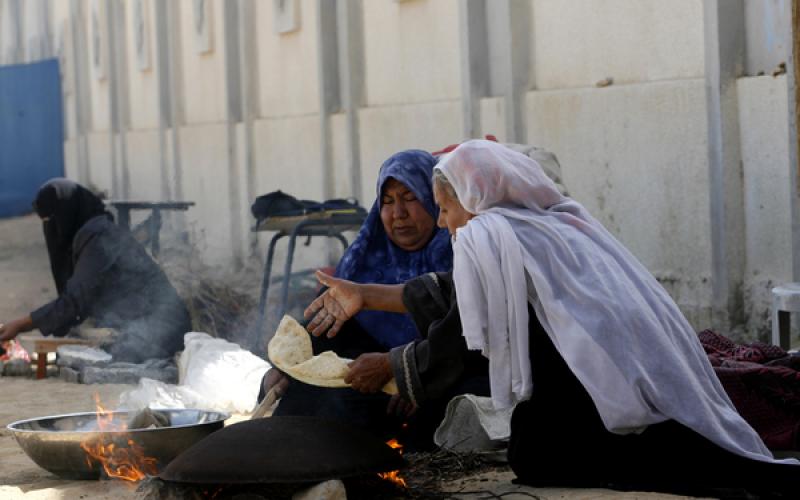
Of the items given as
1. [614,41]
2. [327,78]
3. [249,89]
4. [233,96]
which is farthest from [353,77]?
[614,41]

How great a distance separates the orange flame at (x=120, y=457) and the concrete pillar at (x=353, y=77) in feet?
23.3

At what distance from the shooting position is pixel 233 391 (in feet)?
23.6

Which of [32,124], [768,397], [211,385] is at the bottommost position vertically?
[211,385]

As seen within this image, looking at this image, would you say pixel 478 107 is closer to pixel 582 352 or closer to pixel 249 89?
pixel 249 89

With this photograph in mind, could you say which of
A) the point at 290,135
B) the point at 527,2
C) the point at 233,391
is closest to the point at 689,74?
the point at 527,2

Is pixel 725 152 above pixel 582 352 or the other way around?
above

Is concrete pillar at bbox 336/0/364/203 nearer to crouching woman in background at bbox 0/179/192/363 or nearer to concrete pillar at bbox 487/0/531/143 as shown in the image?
concrete pillar at bbox 487/0/531/143

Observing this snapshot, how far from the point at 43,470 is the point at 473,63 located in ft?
17.5

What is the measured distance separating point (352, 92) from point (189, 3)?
19.6ft

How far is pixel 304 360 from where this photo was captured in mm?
5152

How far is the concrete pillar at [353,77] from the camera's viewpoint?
481 inches

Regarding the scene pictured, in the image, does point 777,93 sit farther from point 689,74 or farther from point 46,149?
point 46,149

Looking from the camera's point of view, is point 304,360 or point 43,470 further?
point 43,470

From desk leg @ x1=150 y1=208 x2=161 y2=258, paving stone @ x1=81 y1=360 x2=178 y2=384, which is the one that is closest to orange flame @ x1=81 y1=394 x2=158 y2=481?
paving stone @ x1=81 y1=360 x2=178 y2=384
